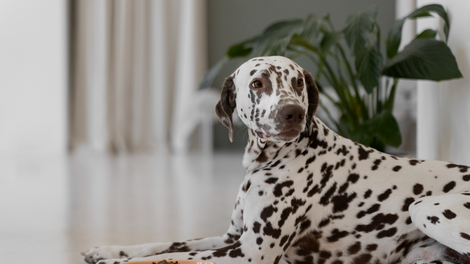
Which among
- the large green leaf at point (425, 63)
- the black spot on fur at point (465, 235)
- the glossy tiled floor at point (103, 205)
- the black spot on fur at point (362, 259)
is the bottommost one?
the glossy tiled floor at point (103, 205)

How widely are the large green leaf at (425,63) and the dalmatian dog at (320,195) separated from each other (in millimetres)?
661

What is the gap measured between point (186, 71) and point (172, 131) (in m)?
0.96

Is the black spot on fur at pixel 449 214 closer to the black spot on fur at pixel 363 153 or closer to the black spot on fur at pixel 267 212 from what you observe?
the black spot on fur at pixel 363 153

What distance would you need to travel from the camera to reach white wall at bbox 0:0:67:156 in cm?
603

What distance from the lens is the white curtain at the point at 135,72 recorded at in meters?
6.80

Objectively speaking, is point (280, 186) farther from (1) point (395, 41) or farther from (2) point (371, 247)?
(1) point (395, 41)

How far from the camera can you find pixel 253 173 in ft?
5.30

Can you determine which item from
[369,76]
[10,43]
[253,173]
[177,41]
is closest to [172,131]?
[177,41]

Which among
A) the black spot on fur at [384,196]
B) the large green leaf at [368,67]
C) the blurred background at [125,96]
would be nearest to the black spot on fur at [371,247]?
the black spot on fur at [384,196]

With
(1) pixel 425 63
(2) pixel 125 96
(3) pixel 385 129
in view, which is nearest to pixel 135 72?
(2) pixel 125 96

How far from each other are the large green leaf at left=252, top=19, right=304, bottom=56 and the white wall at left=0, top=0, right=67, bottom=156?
174 inches

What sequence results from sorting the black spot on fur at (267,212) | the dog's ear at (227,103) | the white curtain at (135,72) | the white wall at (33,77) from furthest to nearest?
the white curtain at (135,72) < the white wall at (33,77) < the dog's ear at (227,103) < the black spot on fur at (267,212)

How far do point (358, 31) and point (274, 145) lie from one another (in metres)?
1.16

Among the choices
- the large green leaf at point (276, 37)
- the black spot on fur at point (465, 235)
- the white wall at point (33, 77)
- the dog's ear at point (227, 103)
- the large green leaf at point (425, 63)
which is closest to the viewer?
the black spot on fur at point (465, 235)
